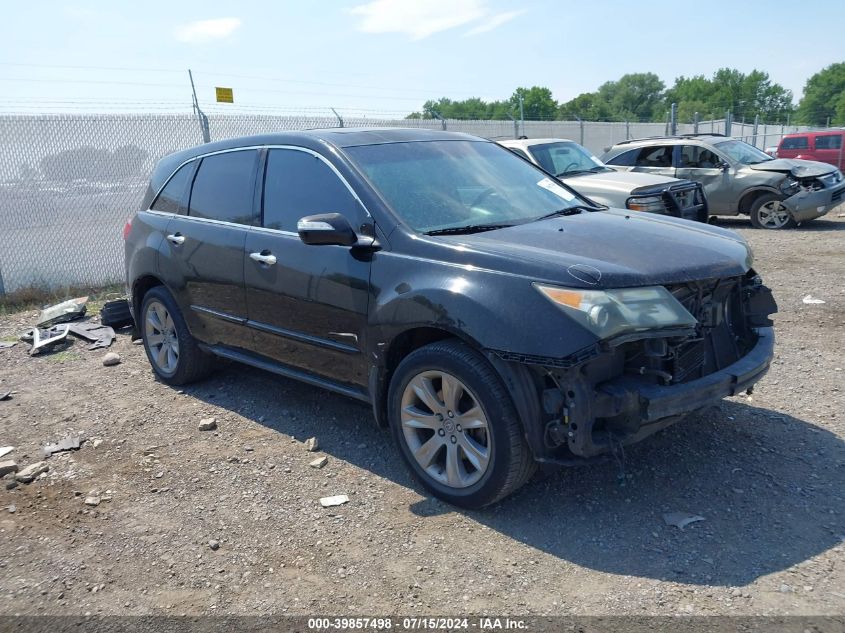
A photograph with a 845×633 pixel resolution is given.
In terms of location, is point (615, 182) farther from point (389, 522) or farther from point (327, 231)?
point (389, 522)

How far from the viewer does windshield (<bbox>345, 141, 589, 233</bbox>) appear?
4.26 meters

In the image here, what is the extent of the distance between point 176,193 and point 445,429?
314cm

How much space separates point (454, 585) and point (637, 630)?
0.77m

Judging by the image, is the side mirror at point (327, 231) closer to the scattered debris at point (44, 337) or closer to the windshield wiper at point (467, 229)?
the windshield wiper at point (467, 229)

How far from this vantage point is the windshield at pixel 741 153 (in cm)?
1374

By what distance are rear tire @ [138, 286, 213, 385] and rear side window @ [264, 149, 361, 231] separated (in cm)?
142

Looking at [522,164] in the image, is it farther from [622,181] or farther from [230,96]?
[230,96]

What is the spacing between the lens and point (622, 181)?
9.67m

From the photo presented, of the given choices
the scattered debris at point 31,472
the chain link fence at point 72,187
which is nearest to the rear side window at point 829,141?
the chain link fence at point 72,187

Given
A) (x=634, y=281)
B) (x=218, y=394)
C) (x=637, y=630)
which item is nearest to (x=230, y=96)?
(x=218, y=394)

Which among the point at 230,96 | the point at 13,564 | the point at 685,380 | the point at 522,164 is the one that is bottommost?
the point at 13,564

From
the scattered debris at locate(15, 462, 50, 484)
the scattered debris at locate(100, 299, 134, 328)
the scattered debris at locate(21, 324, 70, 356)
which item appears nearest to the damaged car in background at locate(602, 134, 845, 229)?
the scattered debris at locate(100, 299, 134, 328)

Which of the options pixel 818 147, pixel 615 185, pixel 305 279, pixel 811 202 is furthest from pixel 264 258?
pixel 818 147

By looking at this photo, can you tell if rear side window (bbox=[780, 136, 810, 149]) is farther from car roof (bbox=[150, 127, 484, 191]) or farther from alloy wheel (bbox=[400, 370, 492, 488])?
alloy wheel (bbox=[400, 370, 492, 488])
